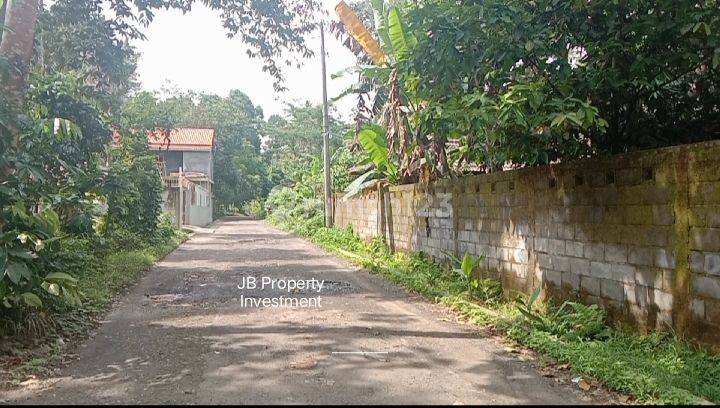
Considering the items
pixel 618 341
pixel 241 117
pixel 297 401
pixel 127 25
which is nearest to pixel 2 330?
pixel 297 401

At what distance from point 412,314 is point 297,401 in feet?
12.0

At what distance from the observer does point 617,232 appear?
229 inches

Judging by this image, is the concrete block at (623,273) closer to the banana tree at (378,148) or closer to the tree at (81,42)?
the banana tree at (378,148)

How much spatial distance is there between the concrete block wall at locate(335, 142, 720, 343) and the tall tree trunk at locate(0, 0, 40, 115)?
20.2ft

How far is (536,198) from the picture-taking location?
7.38m

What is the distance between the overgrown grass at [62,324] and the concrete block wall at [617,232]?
5419 mm

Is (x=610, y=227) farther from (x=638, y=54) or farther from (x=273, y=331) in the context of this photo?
(x=273, y=331)

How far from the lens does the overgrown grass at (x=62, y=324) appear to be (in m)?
5.16

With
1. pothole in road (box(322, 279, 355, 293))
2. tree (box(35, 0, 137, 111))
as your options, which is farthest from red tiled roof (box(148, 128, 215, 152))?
pothole in road (box(322, 279, 355, 293))

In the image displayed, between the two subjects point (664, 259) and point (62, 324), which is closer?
point (664, 259)

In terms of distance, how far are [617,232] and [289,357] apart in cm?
346

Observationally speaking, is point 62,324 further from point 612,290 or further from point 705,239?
point 705,239

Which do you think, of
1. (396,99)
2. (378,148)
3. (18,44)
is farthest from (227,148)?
(18,44)

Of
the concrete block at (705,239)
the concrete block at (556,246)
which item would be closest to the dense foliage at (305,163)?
the concrete block at (556,246)
